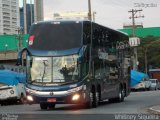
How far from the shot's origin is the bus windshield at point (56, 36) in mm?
24594

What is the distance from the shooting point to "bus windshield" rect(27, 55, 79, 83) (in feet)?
80.0

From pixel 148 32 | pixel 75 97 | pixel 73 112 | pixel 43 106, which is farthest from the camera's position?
pixel 148 32

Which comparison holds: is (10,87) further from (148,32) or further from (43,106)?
(148,32)

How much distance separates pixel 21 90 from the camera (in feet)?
117

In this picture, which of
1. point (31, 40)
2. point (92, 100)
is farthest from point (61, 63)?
point (92, 100)

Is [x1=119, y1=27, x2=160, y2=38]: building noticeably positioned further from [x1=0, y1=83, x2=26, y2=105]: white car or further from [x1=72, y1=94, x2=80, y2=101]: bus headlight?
[x1=72, y1=94, x2=80, y2=101]: bus headlight

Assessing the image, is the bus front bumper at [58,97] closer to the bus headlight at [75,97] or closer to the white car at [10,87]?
the bus headlight at [75,97]

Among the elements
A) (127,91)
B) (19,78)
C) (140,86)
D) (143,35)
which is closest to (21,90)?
(19,78)

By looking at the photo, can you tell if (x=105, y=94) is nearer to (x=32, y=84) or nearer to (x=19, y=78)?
(x=32, y=84)

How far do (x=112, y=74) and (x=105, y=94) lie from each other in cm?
198

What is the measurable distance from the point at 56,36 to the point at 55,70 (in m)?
1.57

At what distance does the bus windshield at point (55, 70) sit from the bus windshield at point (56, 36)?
501mm

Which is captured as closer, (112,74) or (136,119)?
(136,119)

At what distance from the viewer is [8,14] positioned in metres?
93.6
